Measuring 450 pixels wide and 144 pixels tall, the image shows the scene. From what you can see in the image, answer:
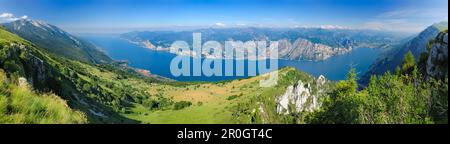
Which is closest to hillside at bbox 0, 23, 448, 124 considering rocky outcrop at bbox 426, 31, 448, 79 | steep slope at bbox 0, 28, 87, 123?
steep slope at bbox 0, 28, 87, 123

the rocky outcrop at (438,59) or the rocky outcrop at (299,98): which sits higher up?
the rocky outcrop at (438,59)

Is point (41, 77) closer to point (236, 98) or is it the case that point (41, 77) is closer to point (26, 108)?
point (26, 108)

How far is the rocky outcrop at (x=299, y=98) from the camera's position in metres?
117

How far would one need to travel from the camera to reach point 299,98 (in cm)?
12862

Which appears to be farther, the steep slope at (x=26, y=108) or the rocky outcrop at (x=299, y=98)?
the rocky outcrop at (x=299, y=98)

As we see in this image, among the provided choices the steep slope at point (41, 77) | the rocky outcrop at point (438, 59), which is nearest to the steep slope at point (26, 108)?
the steep slope at point (41, 77)

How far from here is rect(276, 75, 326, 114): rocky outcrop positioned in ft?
385

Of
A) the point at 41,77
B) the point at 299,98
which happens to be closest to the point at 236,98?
the point at 299,98

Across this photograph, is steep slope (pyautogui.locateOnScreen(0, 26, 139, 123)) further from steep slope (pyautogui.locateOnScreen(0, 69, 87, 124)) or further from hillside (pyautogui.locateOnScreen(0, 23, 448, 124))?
steep slope (pyautogui.locateOnScreen(0, 69, 87, 124))

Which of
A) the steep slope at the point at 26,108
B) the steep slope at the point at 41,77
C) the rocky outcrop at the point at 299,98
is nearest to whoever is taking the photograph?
the steep slope at the point at 26,108

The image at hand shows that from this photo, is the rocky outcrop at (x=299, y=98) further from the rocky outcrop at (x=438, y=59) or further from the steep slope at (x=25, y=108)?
the steep slope at (x=25, y=108)
